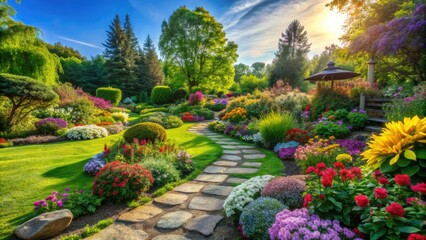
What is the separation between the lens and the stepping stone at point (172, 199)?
10.3 feet

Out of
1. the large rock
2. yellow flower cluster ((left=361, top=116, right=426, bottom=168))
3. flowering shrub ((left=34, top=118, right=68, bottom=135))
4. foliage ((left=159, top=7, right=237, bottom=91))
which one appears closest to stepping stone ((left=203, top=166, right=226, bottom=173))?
the large rock

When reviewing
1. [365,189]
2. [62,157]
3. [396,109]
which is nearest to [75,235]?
[365,189]

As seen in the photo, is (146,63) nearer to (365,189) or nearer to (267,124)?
(267,124)

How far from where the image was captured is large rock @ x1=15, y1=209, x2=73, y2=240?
7.52ft

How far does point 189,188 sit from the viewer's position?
364 cm

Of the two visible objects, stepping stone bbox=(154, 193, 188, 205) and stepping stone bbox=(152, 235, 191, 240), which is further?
stepping stone bbox=(154, 193, 188, 205)

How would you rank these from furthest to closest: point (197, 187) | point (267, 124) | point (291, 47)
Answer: point (291, 47) → point (267, 124) → point (197, 187)

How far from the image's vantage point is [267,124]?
6.54 metres

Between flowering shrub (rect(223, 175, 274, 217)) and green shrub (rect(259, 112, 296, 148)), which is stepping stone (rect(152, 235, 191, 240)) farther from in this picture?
green shrub (rect(259, 112, 296, 148))

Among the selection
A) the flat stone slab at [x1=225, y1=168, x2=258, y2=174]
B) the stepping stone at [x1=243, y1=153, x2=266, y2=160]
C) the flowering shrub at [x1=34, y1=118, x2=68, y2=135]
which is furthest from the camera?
the flowering shrub at [x1=34, y1=118, x2=68, y2=135]

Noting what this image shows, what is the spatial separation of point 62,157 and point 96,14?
8047 mm

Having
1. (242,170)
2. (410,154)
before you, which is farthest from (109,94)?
(410,154)

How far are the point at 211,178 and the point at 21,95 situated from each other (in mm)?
8024

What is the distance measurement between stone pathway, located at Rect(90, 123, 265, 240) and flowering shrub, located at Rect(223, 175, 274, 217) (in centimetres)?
24
